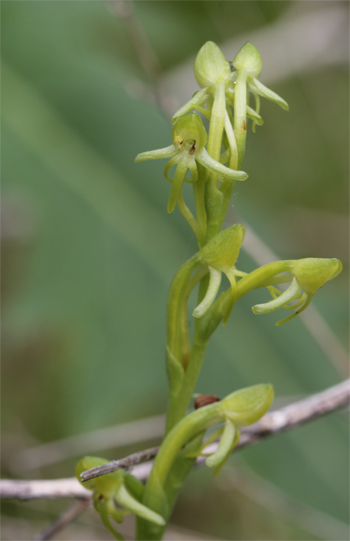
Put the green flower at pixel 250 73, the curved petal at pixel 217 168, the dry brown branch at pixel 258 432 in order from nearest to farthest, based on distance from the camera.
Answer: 1. the curved petal at pixel 217 168
2. the green flower at pixel 250 73
3. the dry brown branch at pixel 258 432

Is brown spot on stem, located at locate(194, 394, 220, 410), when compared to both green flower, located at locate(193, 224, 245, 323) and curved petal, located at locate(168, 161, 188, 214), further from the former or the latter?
curved petal, located at locate(168, 161, 188, 214)

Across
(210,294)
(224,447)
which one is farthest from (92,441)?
(210,294)

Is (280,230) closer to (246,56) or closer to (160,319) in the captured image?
(160,319)

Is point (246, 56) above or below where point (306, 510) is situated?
above

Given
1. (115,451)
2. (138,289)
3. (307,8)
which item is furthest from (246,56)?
(307,8)

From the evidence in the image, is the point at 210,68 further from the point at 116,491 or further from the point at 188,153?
the point at 116,491

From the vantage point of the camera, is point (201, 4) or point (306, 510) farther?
point (201, 4)

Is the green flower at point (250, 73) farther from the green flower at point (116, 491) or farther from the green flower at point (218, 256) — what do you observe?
the green flower at point (116, 491)

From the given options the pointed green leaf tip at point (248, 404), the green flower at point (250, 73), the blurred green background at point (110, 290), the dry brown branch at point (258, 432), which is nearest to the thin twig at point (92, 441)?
the blurred green background at point (110, 290)

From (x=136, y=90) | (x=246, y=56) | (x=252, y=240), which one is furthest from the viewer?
(x=136, y=90)
